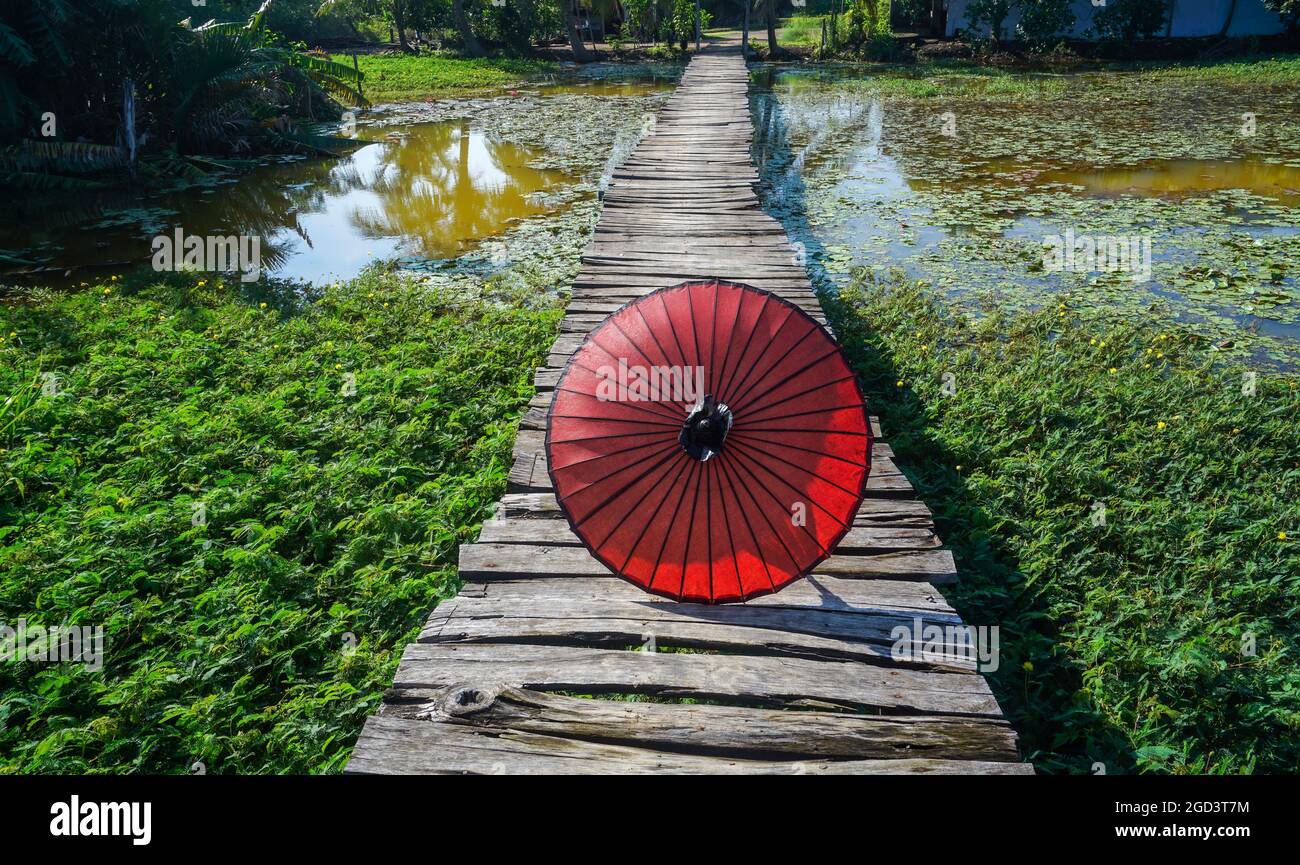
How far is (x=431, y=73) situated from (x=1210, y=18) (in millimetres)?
22608

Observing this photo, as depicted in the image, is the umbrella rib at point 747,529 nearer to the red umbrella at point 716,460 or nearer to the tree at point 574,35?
the red umbrella at point 716,460

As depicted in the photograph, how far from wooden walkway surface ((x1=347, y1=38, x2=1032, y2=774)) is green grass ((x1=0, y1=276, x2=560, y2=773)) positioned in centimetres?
59

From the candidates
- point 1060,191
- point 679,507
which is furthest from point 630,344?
point 1060,191

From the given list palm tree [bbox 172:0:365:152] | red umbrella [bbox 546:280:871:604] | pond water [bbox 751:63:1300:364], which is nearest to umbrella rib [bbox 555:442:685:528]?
red umbrella [bbox 546:280:871:604]

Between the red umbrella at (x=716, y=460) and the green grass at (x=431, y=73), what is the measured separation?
18.2m

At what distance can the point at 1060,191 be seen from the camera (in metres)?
9.68

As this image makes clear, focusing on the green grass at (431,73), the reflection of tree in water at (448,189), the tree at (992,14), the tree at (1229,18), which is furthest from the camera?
the tree at (992,14)

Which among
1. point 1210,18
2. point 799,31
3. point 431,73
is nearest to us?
point 431,73

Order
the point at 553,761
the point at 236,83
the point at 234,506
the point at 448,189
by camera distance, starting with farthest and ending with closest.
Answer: the point at 236,83, the point at 448,189, the point at 234,506, the point at 553,761

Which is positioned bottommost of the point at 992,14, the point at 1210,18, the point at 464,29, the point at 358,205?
the point at 358,205

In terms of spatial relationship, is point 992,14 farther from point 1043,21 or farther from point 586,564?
point 586,564

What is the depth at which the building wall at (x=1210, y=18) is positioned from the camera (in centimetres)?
2053

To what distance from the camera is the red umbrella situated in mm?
2373

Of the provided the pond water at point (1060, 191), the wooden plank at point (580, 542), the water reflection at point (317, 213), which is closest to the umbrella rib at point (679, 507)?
the wooden plank at point (580, 542)
